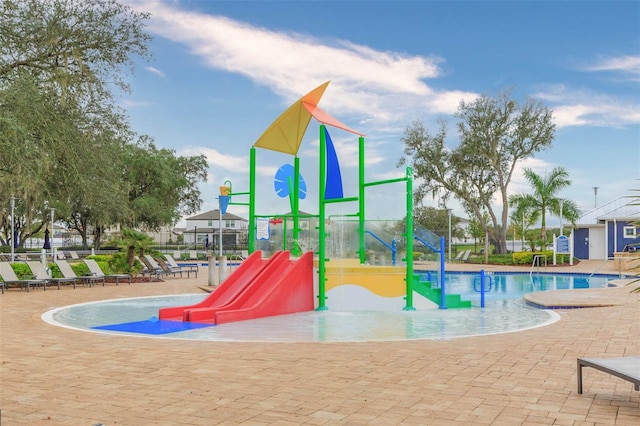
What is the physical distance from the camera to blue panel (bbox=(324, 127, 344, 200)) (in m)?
13.6

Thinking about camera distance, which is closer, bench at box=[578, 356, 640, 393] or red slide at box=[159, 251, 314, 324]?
bench at box=[578, 356, 640, 393]

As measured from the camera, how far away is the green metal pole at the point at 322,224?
13.4 meters

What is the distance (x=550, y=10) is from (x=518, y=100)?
65.6 feet

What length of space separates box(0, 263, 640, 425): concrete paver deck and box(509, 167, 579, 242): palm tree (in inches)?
1196

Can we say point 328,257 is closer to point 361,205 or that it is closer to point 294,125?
point 361,205

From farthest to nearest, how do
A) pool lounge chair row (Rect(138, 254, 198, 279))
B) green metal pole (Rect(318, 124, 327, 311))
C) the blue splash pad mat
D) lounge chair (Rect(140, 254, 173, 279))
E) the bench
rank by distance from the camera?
pool lounge chair row (Rect(138, 254, 198, 279)) → lounge chair (Rect(140, 254, 173, 279)) → green metal pole (Rect(318, 124, 327, 311)) → the blue splash pad mat → the bench

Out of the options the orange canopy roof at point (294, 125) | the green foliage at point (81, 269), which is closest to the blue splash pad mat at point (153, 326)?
the orange canopy roof at point (294, 125)

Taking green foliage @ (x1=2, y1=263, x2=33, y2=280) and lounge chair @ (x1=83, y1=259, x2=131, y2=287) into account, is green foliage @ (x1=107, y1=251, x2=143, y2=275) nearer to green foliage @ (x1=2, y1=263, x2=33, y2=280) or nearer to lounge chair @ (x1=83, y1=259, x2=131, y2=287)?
lounge chair @ (x1=83, y1=259, x2=131, y2=287)

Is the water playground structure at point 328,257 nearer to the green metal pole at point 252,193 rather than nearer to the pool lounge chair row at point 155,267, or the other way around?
the green metal pole at point 252,193

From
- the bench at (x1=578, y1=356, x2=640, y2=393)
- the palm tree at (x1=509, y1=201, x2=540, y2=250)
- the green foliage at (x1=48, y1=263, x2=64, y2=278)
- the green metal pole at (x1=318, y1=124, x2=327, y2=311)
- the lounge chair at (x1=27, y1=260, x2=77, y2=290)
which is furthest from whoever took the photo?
the palm tree at (x1=509, y1=201, x2=540, y2=250)

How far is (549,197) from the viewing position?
3797 cm

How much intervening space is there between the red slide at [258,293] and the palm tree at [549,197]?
1108 inches

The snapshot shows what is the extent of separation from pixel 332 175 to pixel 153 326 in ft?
17.2

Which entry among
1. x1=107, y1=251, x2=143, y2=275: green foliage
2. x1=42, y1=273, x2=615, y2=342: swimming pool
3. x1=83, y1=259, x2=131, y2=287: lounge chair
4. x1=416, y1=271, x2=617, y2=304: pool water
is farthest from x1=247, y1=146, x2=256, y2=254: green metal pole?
x1=107, y1=251, x2=143, y2=275: green foliage
